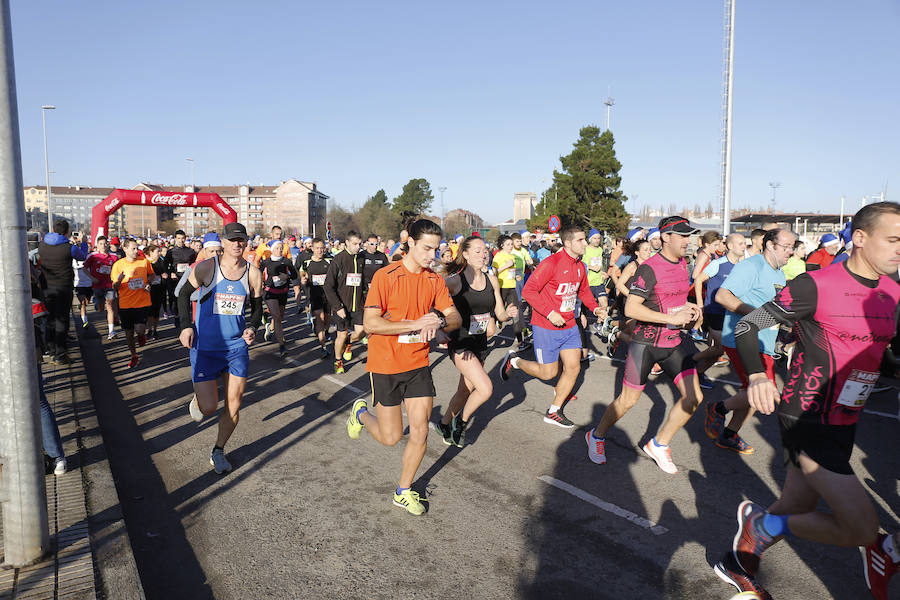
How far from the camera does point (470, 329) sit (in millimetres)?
6035

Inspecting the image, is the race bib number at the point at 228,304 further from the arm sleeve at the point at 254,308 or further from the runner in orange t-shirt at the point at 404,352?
the runner in orange t-shirt at the point at 404,352

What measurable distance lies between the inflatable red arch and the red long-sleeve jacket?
47.2 feet

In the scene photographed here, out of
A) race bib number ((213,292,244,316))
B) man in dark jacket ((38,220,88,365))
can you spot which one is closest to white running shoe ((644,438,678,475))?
race bib number ((213,292,244,316))

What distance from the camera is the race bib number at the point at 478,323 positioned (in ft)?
19.8

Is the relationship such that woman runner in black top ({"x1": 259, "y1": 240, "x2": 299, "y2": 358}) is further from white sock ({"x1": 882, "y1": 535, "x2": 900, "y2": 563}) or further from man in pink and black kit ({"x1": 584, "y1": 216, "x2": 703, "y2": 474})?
white sock ({"x1": 882, "y1": 535, "x2": 900, "y2": 563})

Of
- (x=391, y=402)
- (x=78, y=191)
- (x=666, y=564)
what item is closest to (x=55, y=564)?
(x=391, y=402)

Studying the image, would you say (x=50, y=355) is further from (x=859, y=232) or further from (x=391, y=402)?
(x=859, y=232)

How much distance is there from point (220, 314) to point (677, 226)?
4.07m

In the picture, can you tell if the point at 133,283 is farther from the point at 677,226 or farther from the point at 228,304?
the point at 677,226

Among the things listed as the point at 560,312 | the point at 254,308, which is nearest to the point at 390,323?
the point at 560,312

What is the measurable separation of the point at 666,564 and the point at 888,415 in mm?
5203

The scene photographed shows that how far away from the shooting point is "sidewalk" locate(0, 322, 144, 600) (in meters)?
3.17

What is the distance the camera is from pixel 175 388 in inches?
321

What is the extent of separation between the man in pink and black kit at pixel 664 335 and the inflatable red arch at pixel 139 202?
16.0m
